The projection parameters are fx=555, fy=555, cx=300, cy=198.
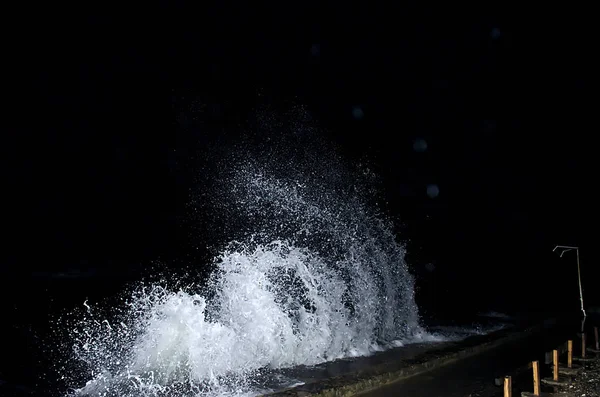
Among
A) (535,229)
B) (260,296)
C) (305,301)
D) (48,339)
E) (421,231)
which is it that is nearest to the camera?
(260,296)

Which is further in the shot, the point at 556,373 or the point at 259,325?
the point at 259,325

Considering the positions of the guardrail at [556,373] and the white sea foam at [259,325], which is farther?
the white sea foam at [259,325]

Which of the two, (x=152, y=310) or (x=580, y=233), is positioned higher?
(x=580, y=233)

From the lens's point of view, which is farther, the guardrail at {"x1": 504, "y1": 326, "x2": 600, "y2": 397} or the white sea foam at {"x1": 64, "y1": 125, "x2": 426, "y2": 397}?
the white sea foam at {"x1": 64, "y1": 125, "x2": 426, "y2": 397}

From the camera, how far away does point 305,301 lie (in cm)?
1195

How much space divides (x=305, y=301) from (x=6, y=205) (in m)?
61.4

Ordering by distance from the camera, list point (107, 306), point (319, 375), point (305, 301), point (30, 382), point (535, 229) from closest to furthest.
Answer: point (319, 375)
point (30, 382)
point (305, 301)
point (107, 306)
point (535, 229)

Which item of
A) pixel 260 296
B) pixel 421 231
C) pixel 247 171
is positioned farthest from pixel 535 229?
pixel 247 171

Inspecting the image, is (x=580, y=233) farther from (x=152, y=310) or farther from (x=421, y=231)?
(x=152, y=310)

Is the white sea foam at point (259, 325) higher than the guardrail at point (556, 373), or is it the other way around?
the white sea foam at point (259, 325)

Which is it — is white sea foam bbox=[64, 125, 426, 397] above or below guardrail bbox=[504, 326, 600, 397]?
above

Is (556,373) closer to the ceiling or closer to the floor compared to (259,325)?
closer to the floor

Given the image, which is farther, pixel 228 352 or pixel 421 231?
pixel 421 231

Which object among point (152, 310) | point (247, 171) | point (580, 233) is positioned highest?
point (247, 171)
